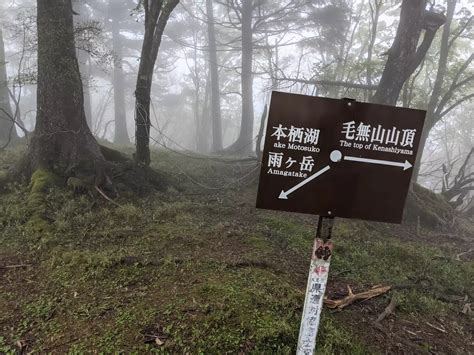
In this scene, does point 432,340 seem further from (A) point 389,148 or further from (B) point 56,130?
(B) point 56,130

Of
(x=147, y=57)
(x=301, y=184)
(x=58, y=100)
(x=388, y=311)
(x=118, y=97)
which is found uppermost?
(x=147, y=57)

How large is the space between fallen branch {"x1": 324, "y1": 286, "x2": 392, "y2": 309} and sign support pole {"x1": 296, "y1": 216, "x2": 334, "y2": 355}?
1.10 metres

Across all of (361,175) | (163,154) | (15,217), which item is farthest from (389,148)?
(163,154)

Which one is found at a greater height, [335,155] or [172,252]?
[335,155]

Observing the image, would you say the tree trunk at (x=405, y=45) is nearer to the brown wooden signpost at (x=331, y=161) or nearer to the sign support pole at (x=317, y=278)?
the brown wooden signpost at (x=331, y=161)

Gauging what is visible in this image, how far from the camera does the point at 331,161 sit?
2510 mm

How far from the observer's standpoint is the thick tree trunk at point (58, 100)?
6051mm

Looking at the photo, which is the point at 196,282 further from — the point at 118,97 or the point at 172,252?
the point at 118,97

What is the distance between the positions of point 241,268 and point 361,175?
2.09 meters

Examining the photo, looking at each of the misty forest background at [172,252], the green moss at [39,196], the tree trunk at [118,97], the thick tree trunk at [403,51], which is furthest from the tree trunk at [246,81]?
the green moss at [39,196]

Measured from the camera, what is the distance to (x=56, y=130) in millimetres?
6172

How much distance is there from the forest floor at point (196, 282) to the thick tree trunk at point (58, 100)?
0.64 meters

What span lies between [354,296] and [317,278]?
1.61 meters

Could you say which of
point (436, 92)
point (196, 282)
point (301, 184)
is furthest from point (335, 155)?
point (436, 92)
